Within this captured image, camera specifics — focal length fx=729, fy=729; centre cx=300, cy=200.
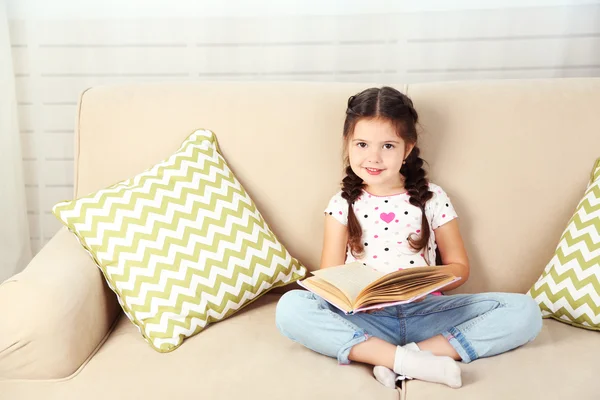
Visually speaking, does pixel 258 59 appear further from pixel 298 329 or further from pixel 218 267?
pixel 298 329

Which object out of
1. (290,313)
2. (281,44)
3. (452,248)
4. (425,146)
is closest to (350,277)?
(290,313)

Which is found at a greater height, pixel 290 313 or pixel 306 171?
pixel 306 171

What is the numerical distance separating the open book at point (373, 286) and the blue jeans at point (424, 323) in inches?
3.7

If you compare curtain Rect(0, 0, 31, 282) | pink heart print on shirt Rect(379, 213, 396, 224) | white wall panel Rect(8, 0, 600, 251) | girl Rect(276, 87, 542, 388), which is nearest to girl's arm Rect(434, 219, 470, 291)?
girl Rect(276, 87, 542, 388)

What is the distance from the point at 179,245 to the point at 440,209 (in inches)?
25.6

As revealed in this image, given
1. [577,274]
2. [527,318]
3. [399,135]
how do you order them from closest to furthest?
[527,318] < [577,274] < [399,135]

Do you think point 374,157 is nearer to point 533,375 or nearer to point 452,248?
point 452,248

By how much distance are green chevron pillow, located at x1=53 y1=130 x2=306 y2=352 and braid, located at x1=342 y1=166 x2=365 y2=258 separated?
16 centimetres

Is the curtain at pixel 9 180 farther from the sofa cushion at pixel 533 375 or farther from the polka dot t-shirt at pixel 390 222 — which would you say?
the sofa cushion at pixel 533 375

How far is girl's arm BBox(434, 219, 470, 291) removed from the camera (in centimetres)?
179

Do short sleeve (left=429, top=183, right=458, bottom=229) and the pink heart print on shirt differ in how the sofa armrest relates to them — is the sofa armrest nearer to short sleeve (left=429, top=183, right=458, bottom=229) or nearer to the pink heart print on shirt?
the pink heart print on shirt

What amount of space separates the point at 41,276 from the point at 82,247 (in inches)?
7.6

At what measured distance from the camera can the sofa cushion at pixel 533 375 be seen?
4.55 ft

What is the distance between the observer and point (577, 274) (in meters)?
1.67
